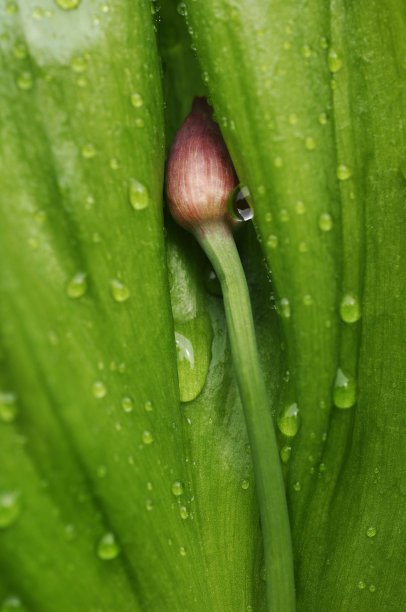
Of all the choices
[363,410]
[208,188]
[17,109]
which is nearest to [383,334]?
[363,410]

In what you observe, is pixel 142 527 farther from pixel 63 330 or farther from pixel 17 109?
pixel 17 109

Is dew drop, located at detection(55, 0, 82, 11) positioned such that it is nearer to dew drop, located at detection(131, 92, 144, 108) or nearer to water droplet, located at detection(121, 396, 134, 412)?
dew drop, located at detection(131, 92, 144, 108)

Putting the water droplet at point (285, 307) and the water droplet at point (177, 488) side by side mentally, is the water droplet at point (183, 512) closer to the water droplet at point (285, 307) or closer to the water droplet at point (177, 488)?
the water droplet at point (177, 488)

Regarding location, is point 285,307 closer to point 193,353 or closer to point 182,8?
point 193,353

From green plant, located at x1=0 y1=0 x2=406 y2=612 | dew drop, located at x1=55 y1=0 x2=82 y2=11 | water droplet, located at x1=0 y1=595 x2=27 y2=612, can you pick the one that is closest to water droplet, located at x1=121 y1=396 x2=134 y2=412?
green plant, located at x1=0 y1=0 x2=406 y2=612

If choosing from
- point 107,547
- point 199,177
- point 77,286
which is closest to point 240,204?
point 199,177

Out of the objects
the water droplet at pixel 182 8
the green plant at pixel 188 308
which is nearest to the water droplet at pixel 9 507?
the green plant at pixel 188 308
